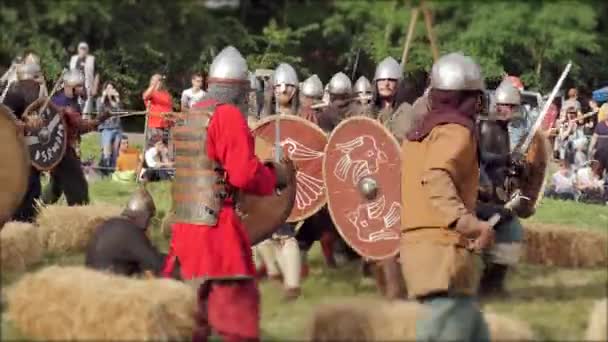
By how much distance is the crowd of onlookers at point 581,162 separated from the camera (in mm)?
15750

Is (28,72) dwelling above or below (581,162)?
above

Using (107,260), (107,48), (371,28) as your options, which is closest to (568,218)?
(107,260)

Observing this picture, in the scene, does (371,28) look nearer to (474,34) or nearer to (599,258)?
(474,34)

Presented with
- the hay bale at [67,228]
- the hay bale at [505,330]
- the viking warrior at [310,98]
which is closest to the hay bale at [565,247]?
the viking warrior at [310,98]

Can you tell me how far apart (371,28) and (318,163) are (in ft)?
47.4

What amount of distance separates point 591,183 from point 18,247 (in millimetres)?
8441

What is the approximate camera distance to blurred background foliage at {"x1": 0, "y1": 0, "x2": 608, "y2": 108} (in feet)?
69.7

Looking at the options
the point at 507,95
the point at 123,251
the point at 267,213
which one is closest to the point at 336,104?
the point at 507,95

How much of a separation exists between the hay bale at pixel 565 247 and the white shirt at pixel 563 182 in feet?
19.2

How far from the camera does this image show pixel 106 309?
639 cm

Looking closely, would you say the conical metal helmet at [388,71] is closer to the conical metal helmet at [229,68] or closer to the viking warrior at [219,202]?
the conical metal helmet at [229,68]

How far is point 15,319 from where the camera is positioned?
6.88 meters

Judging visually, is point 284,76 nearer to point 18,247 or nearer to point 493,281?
point 18,247

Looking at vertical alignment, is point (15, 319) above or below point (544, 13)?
below
